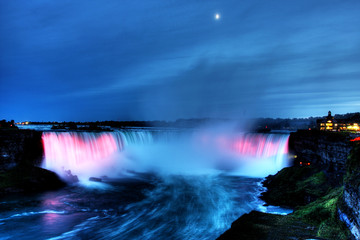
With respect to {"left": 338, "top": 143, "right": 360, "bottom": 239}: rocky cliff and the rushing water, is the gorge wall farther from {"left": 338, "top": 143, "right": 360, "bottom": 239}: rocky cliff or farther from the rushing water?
the rushing water

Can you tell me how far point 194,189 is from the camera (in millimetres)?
24844

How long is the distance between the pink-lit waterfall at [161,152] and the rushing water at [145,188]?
0.41 ft

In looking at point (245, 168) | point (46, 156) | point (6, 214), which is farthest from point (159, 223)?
point (245, 168)

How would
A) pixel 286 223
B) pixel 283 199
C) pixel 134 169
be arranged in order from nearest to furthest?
pixel 286 223 → pixel 283 199 → pixel 134 169

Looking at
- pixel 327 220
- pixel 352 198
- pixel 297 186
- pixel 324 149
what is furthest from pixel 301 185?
pixel 352 198

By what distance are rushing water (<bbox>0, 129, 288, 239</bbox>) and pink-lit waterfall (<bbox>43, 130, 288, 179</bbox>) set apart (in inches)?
4.9

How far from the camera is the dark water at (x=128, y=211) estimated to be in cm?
1440

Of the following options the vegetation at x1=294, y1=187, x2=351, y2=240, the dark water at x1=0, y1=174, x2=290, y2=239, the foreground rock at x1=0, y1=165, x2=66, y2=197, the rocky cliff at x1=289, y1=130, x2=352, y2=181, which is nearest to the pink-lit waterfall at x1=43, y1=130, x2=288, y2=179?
the foreground rock at x1=0, y1=165, x2=66, y2=197

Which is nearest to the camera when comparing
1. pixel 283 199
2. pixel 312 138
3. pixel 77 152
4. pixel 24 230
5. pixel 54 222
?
pixel 24 230

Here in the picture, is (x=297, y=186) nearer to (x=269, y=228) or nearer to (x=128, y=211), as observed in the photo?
(x=269, y=228)

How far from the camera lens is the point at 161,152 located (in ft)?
151

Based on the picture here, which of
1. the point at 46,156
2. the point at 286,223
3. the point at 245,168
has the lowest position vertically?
the point at 245,168

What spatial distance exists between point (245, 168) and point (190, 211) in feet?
62.7

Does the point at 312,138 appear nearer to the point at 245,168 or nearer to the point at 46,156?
the point at 245,168
